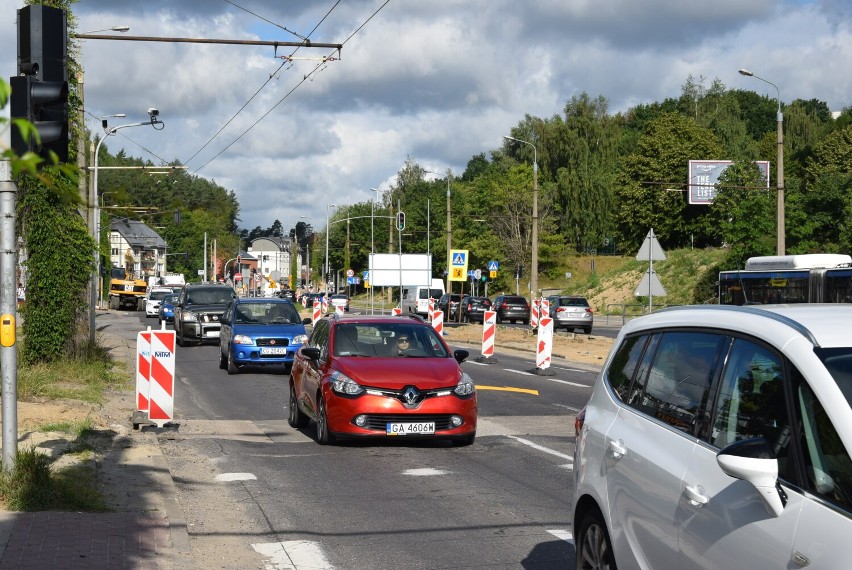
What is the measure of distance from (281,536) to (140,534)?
3.23 feet

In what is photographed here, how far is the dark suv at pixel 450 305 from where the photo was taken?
59753 millimetres

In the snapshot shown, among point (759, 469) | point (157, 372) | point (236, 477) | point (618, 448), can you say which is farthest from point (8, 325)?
point (759, 469)

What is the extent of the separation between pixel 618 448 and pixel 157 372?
987 centimetres

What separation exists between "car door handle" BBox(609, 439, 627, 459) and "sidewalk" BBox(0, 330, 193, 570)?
310 centimetres

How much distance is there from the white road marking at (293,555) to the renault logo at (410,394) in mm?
4607

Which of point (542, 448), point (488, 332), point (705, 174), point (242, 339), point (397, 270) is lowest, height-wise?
point (542, 448)

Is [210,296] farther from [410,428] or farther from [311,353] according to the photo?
[410,428]

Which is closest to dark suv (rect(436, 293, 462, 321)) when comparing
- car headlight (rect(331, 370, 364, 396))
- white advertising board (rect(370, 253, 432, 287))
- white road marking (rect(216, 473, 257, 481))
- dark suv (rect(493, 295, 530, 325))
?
dark suv (rect(493, 295, 530, 325))

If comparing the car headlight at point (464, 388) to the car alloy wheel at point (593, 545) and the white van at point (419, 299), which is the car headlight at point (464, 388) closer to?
the car alloy wheel at point (593, 545)

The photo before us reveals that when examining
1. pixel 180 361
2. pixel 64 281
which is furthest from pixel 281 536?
pixel 180 361

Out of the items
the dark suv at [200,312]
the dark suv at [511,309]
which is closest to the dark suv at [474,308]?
the dark suv at [511,309]

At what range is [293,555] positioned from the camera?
7395 millimetres

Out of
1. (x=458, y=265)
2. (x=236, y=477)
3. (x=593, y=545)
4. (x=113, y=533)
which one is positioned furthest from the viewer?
(x=458, y=265)

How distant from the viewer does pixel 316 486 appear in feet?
33.3
